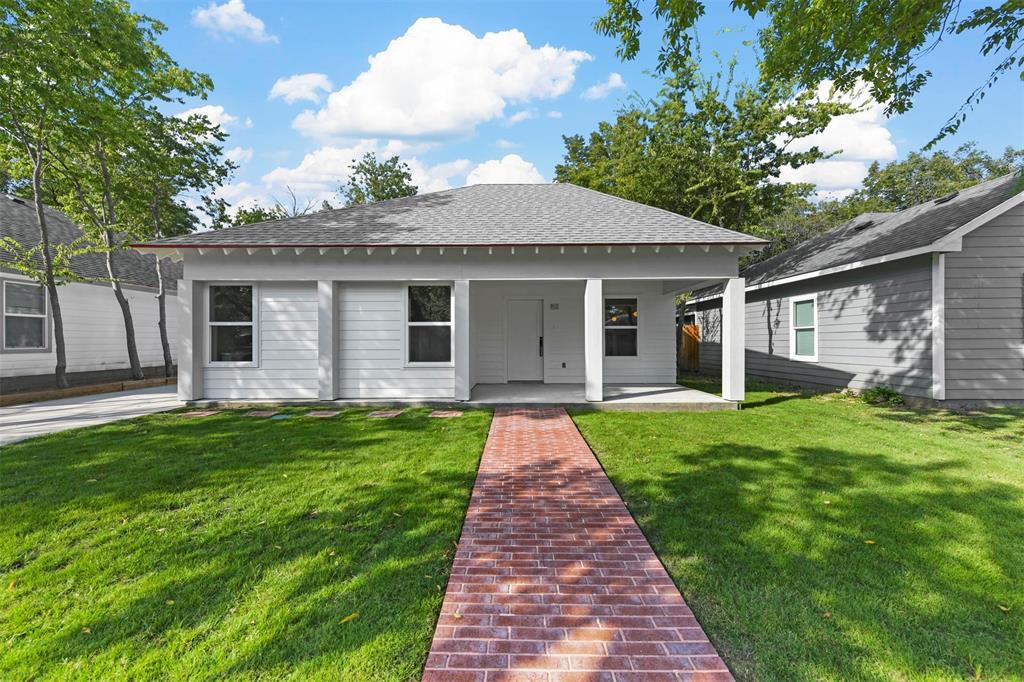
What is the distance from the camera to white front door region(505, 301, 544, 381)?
11477mm

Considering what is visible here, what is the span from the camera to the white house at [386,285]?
8.32 metres

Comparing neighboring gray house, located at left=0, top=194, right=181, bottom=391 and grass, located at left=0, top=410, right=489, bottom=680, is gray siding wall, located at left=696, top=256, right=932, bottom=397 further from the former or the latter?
neighboring gray house, located at left=0, top=194, right=181, bottom=391

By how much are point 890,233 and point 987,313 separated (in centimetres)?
299

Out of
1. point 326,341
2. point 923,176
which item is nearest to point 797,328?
point 326,341

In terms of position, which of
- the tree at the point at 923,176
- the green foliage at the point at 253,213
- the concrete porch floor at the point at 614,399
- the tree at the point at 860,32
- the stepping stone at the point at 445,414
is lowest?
the stepping stone at the point at 445,414

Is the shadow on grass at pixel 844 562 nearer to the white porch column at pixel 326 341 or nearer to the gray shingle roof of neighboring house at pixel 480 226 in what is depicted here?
the gray shingle roof of neighboring house at pixel 480 226

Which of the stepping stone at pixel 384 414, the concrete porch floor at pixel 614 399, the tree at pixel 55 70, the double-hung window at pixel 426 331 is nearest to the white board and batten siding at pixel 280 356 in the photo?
the stepping stone at pixel 384 414

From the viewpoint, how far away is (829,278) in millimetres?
10805

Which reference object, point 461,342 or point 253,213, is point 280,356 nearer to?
point 461,342

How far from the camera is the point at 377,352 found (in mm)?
8875

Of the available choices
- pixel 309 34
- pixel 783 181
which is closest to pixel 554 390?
pixel 309 34

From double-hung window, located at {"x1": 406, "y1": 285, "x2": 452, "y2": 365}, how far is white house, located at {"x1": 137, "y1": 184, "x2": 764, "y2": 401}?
0.03 metres

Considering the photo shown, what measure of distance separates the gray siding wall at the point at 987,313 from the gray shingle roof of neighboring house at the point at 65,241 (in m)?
19.9

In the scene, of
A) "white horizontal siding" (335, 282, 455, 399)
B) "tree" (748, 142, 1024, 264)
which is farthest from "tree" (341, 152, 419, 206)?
"white horizontal siding" (335, 282, 455, 399)
